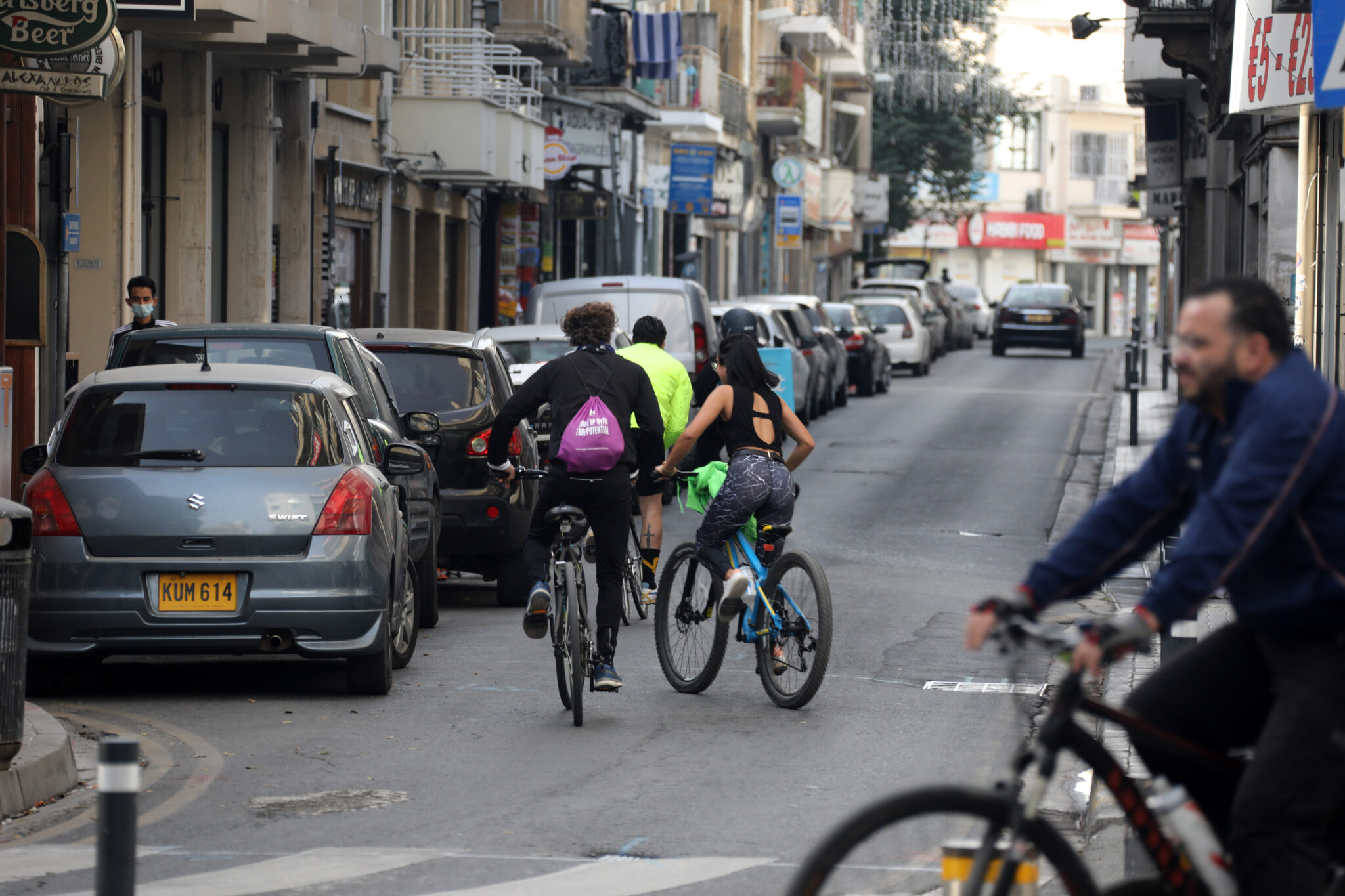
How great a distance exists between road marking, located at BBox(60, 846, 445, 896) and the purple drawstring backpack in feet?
8.77

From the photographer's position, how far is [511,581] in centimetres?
1280

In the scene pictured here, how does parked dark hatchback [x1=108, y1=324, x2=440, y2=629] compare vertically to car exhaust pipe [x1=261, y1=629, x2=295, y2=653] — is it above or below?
above

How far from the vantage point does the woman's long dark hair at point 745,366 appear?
945 cm

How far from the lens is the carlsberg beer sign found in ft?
42.5

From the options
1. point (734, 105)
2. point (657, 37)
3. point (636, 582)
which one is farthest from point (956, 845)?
point (734, 105)

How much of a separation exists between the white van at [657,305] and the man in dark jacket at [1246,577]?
15488 millimetres

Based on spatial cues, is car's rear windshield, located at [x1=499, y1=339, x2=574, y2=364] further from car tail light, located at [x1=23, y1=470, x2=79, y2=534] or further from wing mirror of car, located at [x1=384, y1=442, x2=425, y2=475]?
car tail light, located at [x1=23, y1=470, x2=79, y2=534]

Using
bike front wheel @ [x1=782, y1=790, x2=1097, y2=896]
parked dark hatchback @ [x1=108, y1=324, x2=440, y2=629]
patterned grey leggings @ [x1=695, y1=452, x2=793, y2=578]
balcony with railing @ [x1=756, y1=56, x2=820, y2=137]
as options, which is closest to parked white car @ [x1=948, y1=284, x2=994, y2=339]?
balcony with railing @ [x1=756, y1=56, x2=820, y2=137]

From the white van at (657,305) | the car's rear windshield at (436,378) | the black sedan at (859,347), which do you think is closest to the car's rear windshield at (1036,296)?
the black sedan at (859,347)

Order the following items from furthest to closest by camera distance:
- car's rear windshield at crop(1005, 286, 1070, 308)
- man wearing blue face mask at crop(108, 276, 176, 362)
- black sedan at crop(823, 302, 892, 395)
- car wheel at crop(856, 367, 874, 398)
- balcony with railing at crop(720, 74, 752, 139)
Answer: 1. balcony with railing at crop(720, 74, 752, 139)
2. car's rear windshield at crop(1005, 286, 1070, 308)
3. car wheel at crop(856, 367, 874, 398)
4. black sedan at crop(823, 302, 892, 395)
5. man wearing blue face mask at crop(108, 276, 176, 362)

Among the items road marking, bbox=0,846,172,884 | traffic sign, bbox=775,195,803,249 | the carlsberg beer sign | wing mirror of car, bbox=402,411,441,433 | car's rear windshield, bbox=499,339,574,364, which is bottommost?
road marking, bbox=0,846,172,884

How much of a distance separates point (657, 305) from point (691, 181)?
2531 cm

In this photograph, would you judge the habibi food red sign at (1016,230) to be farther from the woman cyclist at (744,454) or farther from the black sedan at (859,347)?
the woman cyclist at (744,454)

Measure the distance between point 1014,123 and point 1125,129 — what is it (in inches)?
942
